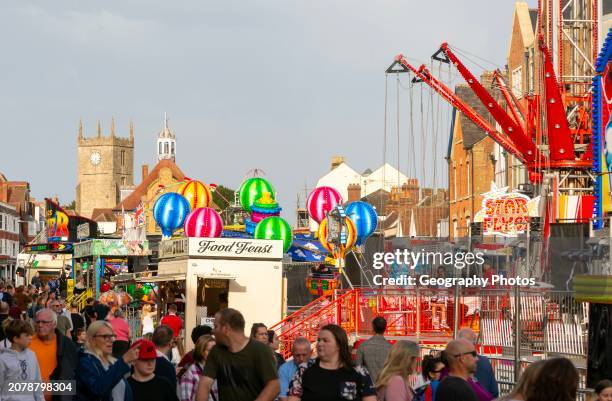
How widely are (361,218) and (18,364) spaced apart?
2782cm

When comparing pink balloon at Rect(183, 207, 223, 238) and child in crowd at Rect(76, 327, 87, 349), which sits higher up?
pink balloon at Rect(183, 207, 223, 238)

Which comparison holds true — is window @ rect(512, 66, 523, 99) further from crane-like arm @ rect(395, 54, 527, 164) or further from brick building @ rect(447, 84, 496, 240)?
crane-like arm @ rect(395, 54, 527, 164)

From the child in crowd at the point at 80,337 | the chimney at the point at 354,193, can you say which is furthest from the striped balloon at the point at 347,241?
the chimney at the point at 354,193

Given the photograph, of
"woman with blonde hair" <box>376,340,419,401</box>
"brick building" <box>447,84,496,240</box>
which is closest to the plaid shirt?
"woman with blonde hair" <box>376,340,419,401</box>

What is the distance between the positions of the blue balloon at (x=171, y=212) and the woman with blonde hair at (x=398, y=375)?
29121mm

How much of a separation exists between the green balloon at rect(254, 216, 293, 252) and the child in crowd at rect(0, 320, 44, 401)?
1101 inches

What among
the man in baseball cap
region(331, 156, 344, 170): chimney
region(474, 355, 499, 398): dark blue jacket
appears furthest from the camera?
region(331, 156, 344, 170): chimney

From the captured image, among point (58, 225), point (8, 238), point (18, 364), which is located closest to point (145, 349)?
point (18, 364)

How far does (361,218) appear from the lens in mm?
37438

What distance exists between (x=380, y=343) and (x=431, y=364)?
7.39ft

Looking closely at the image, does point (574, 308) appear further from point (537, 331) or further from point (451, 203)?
point (451, 203)

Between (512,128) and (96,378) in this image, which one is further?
(512,128)

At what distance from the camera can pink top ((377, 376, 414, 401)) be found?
956 centimetres

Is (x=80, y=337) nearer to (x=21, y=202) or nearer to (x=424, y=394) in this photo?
(x=424, y=394)
